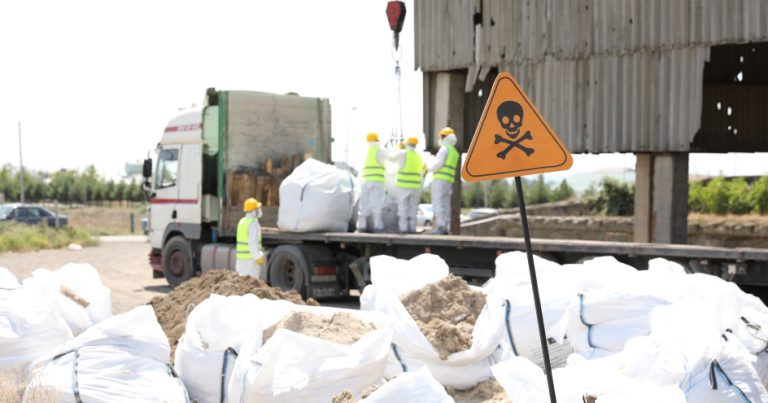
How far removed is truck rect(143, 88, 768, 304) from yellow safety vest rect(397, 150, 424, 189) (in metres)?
1.05

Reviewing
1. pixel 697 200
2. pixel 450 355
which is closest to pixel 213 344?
pixel 450 355

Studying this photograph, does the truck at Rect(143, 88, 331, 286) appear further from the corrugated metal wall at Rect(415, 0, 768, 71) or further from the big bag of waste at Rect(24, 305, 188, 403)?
the big bag of waste at Rect(24, 305, 188, 403)

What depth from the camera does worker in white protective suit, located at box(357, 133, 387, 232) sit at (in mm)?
13383

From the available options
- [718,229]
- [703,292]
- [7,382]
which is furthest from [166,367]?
[718,229]

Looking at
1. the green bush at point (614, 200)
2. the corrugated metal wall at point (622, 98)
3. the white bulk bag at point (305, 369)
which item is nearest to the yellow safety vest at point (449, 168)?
the corrugated metal wall at point (622, 98)

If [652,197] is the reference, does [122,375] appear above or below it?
below

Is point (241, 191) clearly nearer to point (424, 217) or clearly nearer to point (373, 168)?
point (373, 168)

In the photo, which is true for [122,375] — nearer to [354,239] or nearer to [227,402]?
[227,402]

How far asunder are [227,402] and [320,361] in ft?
3.35

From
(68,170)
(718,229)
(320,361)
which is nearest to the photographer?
(320,361)

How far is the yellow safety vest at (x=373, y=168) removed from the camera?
43.9 feet

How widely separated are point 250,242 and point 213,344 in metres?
6.64

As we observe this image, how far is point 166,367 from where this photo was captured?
5.98 m

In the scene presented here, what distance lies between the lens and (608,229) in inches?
844
